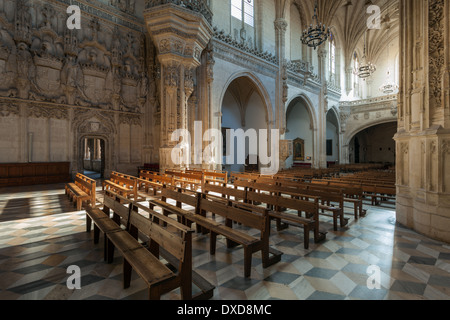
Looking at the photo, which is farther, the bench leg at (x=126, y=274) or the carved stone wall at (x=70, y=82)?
the carved stone wall at (x=70, y=82)

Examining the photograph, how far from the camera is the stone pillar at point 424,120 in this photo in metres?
4.03

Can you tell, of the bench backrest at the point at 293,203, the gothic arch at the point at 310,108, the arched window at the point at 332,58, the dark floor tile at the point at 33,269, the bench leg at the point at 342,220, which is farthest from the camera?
the arched window at the point at 332,58

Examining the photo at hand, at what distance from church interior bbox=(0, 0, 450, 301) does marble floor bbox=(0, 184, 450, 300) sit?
3cm

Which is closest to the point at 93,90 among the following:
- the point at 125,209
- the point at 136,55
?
the point at 136,55

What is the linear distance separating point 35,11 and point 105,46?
2.95 metres

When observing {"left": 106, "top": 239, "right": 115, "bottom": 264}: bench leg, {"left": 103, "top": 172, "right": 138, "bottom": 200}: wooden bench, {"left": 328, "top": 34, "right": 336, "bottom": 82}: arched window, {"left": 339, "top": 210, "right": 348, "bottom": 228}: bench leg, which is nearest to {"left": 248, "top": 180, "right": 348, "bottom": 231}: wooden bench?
{"left": 339, "top": 210, "right": 348, "bottom": 228}: bench leg

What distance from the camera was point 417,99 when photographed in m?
4.56

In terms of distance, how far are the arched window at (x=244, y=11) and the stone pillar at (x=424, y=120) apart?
37.5 feet

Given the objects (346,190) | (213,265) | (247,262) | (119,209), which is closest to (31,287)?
(119,209)

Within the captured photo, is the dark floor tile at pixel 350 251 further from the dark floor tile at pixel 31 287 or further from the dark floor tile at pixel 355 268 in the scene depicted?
the dark floor tile at pixel 31 287

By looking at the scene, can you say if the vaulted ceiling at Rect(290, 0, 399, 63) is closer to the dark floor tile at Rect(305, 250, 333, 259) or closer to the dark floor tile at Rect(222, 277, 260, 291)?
the dark floor tile at Rect(305, 250, 333, 259)

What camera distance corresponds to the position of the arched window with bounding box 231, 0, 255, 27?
14.3 metres

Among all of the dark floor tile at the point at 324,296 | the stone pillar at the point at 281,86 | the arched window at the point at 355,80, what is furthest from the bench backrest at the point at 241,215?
the arched window at the point at 355,80

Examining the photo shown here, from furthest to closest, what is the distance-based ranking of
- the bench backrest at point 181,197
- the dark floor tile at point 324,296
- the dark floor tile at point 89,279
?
the bench backrest at point 181,197 < the dark floor tile at point 89,279 < the dark floor tile at point 324,296
